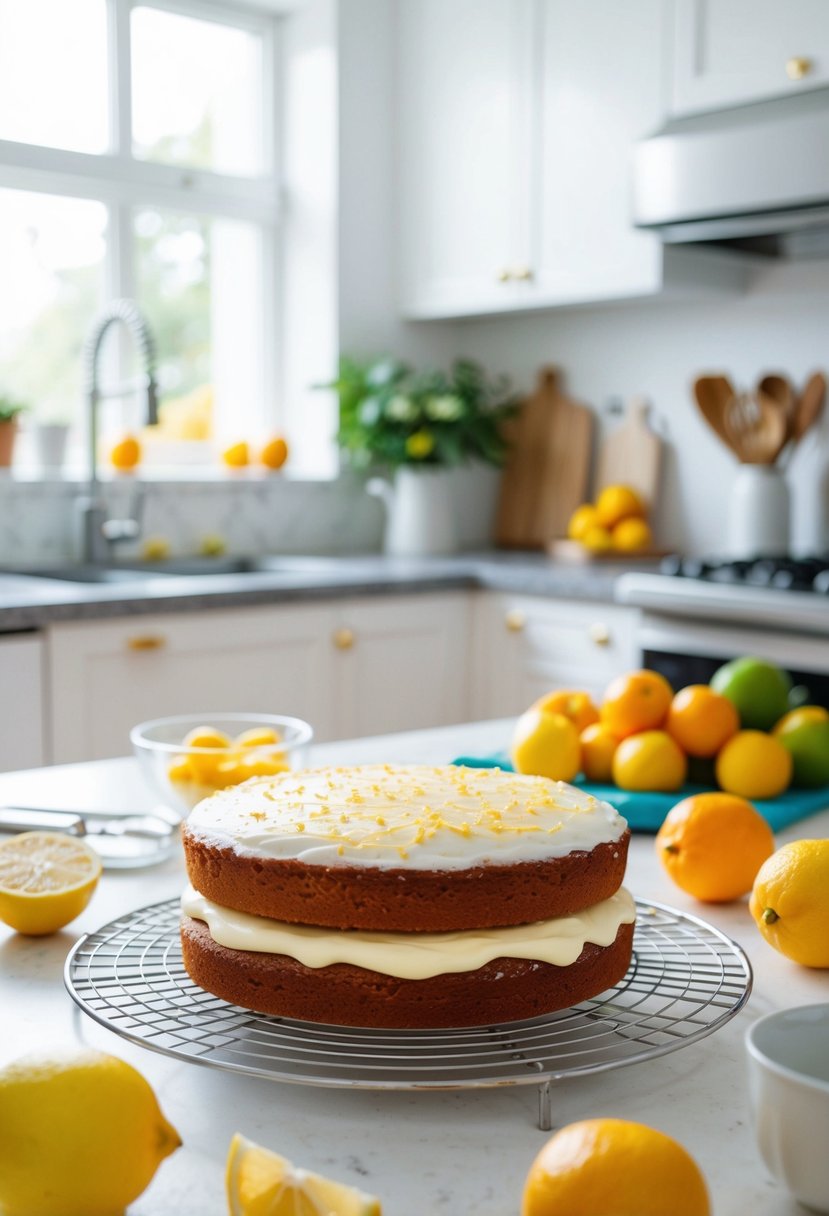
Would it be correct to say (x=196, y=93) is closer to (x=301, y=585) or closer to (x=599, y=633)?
(x=301, y=585)

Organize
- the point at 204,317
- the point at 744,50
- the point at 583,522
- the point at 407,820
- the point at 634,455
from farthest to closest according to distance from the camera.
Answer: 1. the point at 204,317
2. the point at 634,455
3. the point at 583,522
4. the point at 744,50
5. the point at 407,820

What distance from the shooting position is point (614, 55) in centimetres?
322

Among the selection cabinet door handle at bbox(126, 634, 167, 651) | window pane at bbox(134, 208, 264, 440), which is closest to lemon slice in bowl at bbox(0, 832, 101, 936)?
cabinet door handle at bbox(126, 634, 167, 651)

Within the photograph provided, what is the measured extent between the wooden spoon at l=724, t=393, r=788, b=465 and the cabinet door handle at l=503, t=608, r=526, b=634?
67 centimetres

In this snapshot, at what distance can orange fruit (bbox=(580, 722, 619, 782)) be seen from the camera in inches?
52.0

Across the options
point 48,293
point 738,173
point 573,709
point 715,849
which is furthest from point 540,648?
point 715,849

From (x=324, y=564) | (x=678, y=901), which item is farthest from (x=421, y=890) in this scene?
→ (x=324, y=564)

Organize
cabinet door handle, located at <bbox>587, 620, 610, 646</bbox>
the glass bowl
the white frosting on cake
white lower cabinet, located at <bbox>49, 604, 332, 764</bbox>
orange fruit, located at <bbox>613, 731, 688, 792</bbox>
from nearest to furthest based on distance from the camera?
the white frosting on cake → the glass bowl → orange fruit, located at <bbox>613, 731, 688, 792</bbox> → white lower cabinet, located at <bbox>49, 604, 332, 764</bbox> → cabinet door handle, located at <bbox>587, 620, 610, 646</bbox>

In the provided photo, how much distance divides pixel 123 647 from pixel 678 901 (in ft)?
5.91

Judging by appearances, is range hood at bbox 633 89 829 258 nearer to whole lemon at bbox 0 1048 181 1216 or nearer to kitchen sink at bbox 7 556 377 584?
kitchen sink at bbox 7 556 377 584

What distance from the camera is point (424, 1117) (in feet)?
2.28

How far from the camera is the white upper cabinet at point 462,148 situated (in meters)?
3.50

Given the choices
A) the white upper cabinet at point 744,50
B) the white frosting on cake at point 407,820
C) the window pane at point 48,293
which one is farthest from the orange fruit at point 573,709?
the window pane at point 48,293

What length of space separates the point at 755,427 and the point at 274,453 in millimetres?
1303
